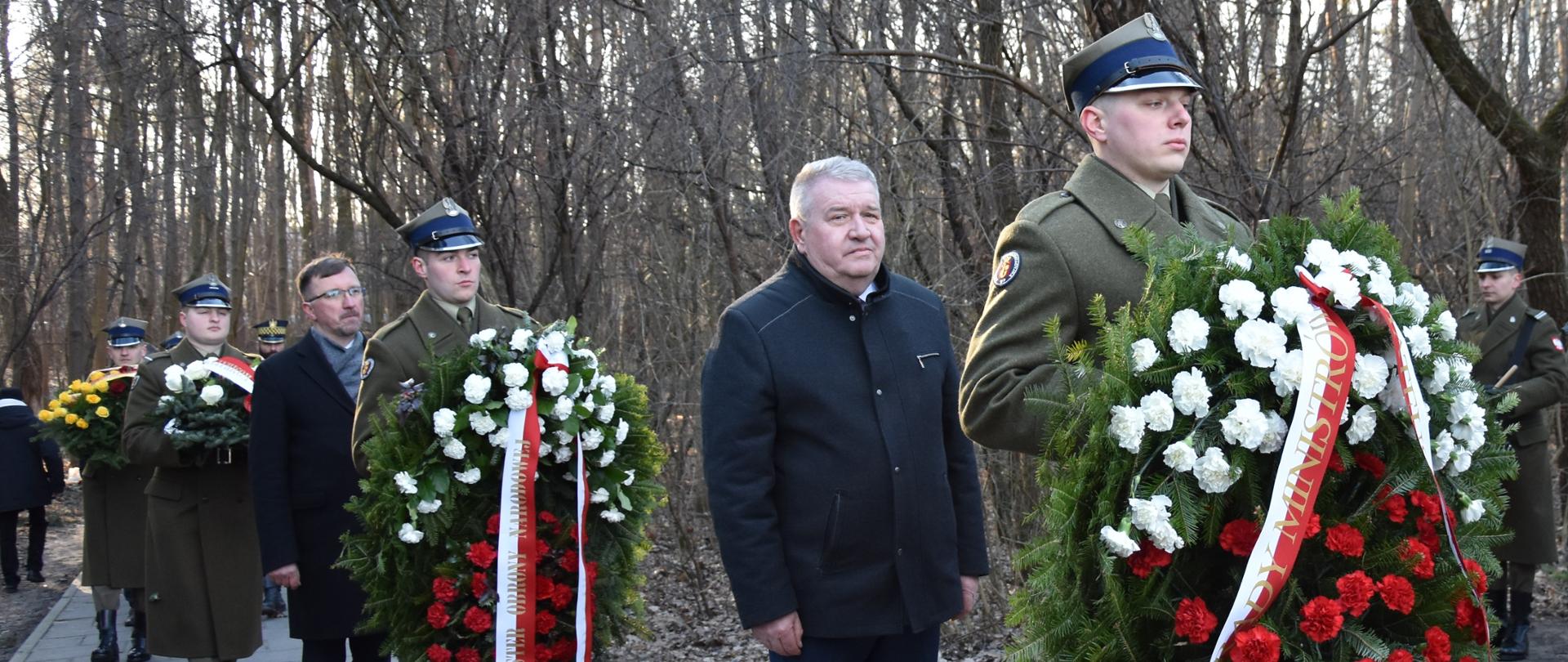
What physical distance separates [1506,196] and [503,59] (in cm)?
880

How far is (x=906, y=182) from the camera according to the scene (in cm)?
906

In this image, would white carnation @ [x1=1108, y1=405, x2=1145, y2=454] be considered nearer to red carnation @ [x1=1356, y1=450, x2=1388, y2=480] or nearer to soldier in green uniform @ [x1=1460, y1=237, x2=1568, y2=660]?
red carnation @ [x1=1356, y1=450, x2=1388, y2=480]

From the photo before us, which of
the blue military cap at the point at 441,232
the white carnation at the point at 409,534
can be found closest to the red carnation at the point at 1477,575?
the white carnation at the point at 409,534

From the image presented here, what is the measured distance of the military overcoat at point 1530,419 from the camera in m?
8.15

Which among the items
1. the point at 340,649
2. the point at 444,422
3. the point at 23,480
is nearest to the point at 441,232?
the point at 444,422

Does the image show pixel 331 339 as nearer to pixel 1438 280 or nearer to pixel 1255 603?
pixel 1255 603

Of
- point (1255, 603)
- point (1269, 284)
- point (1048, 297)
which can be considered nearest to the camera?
point (1255, 603)

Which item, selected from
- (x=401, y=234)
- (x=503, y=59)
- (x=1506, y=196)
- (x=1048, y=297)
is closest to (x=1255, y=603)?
(x=1048, y=297)

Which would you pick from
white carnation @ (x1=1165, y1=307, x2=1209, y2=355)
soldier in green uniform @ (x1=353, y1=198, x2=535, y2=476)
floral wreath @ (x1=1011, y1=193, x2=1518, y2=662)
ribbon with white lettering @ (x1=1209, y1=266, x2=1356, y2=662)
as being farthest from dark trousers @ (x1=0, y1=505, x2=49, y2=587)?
ribbon with white lettering @ (x1=1209, y1=266, x2=1356, y2=662)

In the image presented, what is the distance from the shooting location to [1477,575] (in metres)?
2.73

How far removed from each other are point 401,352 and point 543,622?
3.93 feet

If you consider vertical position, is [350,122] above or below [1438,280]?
above

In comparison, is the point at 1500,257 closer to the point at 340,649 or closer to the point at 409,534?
the point at 409,534

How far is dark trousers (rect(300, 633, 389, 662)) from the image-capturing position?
232 inches
